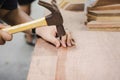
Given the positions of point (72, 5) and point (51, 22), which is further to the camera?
point (72, 5)

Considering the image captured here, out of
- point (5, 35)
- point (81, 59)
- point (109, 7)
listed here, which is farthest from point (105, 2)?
point (5, 35)

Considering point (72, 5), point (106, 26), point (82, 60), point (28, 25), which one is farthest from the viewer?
point (72, 5)

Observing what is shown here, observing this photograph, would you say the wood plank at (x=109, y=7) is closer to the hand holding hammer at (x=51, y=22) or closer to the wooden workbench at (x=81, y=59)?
the wooden workbench at (x=81, y=59)

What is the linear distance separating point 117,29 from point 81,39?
20 centimetres

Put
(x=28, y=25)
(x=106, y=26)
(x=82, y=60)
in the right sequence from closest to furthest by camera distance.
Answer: (x=82, y=60) → (x=28, y=25) → (x=106, y=26)

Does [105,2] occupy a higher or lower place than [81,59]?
higher

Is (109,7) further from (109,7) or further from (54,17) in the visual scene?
(54,17)

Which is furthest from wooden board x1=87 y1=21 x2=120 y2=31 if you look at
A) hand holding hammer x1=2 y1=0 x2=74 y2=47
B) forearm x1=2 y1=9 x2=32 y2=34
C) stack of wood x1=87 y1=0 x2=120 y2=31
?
forearm x1=2 y1=9 x2=32 y2=34

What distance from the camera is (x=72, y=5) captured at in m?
1.27

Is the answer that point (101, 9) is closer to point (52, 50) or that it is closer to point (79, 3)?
point (79, 3)

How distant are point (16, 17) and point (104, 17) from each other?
517 mm

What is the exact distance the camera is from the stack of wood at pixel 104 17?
1059 millimetres

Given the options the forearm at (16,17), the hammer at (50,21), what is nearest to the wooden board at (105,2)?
the hammer at (50,21)

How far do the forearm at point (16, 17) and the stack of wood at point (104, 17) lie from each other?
373mm
